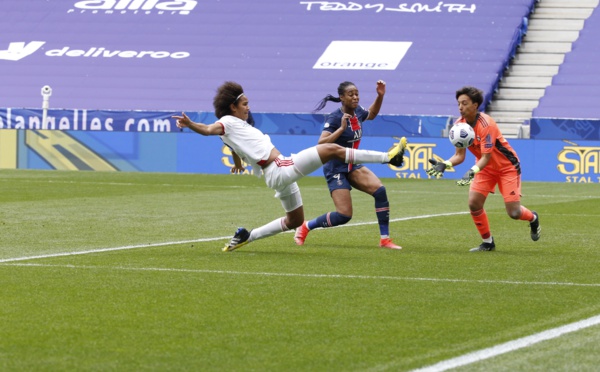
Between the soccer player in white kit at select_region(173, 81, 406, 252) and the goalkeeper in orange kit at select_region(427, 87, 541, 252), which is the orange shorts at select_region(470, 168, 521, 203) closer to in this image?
the goalkeeper in orange kit at select_region(427, 87, 541, 252)

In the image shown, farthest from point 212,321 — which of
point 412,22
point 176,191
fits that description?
point 412,22

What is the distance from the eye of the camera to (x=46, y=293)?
30.5 ft

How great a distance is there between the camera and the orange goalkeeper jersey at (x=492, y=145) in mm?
12906

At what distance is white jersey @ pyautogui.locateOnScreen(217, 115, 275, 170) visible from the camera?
12359mm

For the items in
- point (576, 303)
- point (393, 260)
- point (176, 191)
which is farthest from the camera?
point (176, 191)

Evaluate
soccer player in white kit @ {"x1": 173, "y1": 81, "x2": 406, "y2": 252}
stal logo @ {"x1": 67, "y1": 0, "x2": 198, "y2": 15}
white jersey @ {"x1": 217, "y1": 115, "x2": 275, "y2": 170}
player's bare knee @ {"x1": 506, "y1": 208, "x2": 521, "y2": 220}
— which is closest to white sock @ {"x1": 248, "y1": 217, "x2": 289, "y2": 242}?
soccer player in white kit @ {"x1": 173, "y1": 81, "x2": 406, "y2": 252}

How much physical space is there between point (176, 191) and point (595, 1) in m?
20.7

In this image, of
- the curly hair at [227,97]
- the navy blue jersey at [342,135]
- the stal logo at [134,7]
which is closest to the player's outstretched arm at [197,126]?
the curly hair at [227,97]

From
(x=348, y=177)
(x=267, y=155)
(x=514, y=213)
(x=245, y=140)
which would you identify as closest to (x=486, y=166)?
(x=514, y=213)

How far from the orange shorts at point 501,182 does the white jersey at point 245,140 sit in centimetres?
241

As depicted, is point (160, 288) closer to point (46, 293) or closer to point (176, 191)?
point (46, 293)

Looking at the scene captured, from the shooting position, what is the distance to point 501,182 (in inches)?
526

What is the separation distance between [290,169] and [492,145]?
89.4 inches

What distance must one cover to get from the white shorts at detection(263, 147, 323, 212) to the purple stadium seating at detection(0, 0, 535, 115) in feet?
78.1
